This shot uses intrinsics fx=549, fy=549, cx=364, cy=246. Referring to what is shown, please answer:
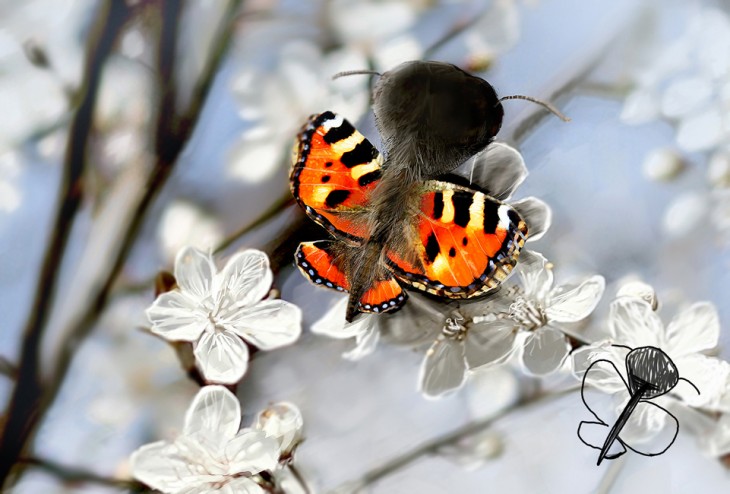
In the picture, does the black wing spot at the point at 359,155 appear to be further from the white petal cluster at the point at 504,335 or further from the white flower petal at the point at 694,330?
the white flower petal at the point at 694,330

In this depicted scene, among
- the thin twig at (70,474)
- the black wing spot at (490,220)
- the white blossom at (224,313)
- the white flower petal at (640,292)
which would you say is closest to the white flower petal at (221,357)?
the white blossom at (224,313)

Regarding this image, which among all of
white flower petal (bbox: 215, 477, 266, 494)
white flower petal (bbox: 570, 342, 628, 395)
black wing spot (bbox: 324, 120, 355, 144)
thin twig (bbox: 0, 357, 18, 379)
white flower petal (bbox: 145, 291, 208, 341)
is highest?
black wing spot (bbox: 324, 120, 355, 144)

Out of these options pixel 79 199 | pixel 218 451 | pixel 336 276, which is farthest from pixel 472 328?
pixel 79 199

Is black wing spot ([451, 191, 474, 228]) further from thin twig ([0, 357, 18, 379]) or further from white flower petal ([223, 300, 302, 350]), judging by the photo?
thin twig ([0, 357, 18, 379])

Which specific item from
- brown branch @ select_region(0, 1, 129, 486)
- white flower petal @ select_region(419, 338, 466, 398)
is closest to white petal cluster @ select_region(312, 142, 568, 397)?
white flower petal @ select_region(419, 338, 466, 398)

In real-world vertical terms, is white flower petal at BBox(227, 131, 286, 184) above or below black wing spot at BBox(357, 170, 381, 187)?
above
